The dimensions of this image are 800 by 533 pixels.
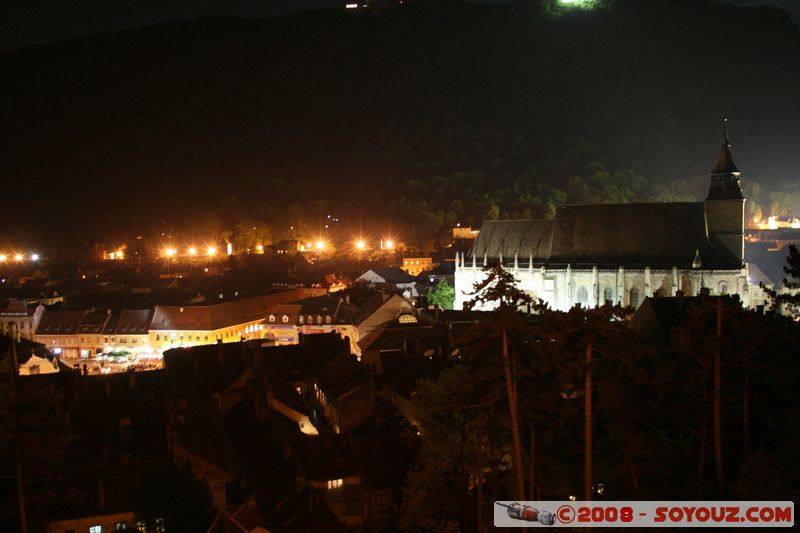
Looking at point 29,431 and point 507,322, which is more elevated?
point 507,322

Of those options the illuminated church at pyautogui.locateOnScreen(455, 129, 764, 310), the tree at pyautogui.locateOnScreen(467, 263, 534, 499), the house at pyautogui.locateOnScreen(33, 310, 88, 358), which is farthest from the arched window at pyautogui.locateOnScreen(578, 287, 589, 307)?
the tree at pyautogui.locateOnScreen(467, 263, 534, 499)

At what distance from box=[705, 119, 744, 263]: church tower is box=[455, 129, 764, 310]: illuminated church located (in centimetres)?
7

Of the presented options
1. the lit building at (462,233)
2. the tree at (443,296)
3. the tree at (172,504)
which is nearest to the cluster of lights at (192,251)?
the lit building at (462,233)

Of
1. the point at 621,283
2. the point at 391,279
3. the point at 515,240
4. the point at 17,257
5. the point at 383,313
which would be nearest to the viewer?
the point at 383,313

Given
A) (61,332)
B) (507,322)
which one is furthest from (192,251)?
(507,322)

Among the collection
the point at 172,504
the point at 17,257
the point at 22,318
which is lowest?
the point at 172,504

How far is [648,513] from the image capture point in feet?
53.8

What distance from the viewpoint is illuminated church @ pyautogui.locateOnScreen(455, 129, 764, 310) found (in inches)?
2201

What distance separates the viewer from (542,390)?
1697cm

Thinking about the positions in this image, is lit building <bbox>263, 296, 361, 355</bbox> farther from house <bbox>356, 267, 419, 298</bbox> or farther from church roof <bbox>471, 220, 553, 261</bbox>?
house <bbox>356, 267, 419, 298</bbox>

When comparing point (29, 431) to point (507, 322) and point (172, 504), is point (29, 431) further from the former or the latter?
point (507, 322)

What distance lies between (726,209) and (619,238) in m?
8.27

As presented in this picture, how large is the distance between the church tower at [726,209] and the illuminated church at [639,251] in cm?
7

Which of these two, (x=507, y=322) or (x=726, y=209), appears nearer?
(x=507, y=322)
